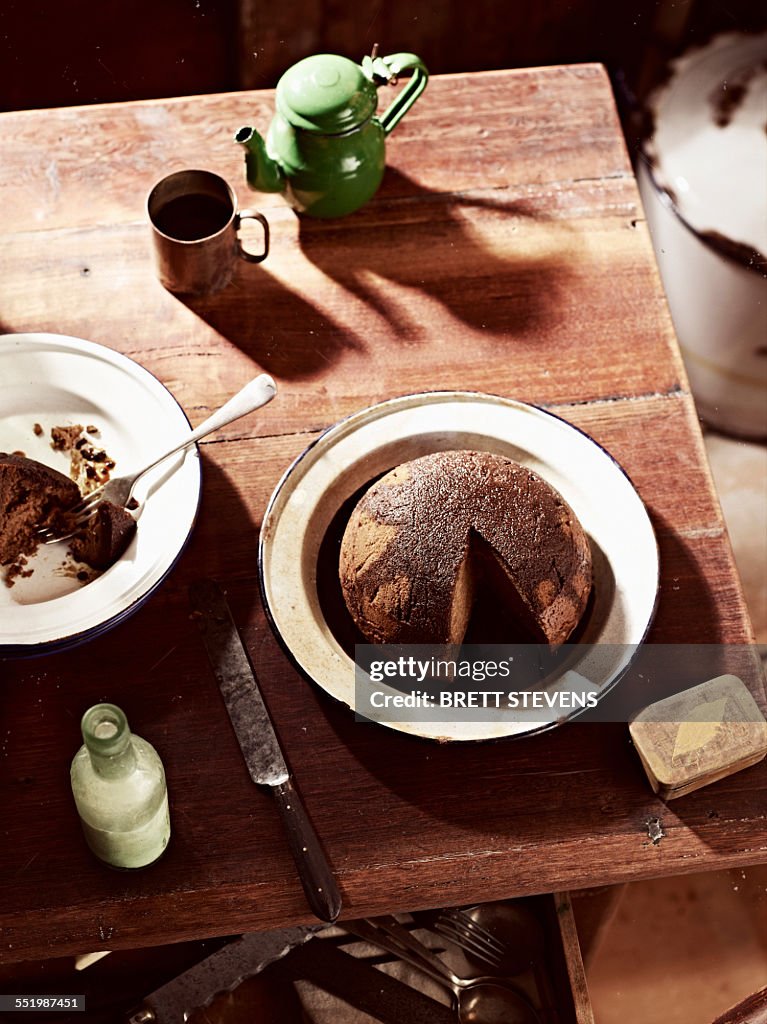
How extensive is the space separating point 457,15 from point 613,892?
1976mm

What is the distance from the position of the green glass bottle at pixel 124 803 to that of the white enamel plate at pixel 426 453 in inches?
8.5

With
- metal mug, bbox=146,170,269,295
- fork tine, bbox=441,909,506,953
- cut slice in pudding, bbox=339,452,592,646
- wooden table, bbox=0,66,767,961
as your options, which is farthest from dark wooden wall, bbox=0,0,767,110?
fork tine, bbox=441,909,506,953

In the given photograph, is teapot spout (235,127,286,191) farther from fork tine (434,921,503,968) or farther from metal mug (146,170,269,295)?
fork tine (434,921,503,968)

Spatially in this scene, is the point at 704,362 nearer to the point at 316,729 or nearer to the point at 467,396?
the point at 467,396

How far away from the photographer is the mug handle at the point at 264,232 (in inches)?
60.4

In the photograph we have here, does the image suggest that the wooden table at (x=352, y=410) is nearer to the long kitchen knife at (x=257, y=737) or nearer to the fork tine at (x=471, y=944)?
the long kitchen knife at (x=257, y=737)

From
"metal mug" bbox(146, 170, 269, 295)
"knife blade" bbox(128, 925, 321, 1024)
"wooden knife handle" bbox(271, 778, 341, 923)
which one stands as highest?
"metal mug" bbox(146, 170, 269, 295)

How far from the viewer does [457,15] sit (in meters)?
2.49

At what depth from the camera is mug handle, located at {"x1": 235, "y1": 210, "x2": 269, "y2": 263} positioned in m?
1.53

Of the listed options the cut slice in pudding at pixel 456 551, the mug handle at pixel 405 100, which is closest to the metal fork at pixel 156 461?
the cut slice in pudding at pixel 456 551

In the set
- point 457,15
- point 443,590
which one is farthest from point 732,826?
point 457,15

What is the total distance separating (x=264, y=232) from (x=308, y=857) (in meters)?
0.89

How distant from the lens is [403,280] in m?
1.63

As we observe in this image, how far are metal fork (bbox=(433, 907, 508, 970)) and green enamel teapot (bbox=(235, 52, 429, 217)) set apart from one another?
1.11m
